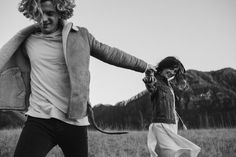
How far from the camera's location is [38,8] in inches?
107

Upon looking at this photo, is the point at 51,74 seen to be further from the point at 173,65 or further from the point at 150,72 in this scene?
the point at 173,65

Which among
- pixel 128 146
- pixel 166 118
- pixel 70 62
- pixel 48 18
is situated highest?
pixel 48 18

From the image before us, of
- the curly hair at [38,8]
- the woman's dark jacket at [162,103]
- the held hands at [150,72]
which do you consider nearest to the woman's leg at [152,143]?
the woman's dark jacket at [162,103]

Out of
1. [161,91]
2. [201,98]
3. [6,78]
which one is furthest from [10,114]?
[6,78]

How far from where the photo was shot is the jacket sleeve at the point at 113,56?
9.44 feet

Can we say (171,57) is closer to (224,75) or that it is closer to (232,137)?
(232,137)

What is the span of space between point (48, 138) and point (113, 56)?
890 mm

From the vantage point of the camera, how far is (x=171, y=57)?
536 centimetres

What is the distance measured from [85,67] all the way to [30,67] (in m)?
0.56

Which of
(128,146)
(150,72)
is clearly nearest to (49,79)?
(150,72)

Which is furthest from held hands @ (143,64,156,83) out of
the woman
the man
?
the woman

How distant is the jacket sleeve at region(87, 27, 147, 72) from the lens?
2877 millimetres

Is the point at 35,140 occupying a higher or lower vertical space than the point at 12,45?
lower

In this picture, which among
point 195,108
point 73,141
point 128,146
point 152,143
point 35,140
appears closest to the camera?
point 35,140
